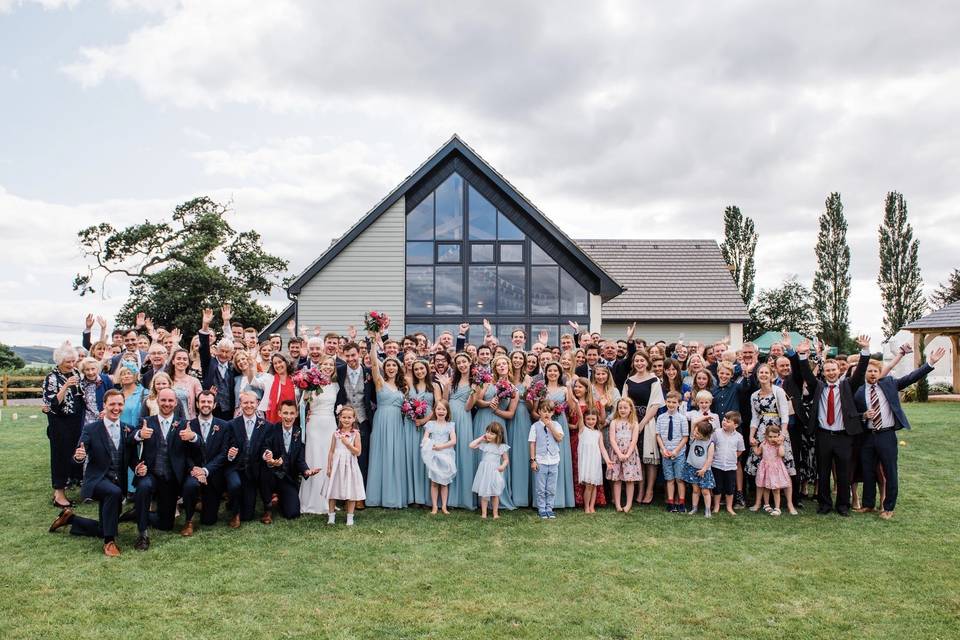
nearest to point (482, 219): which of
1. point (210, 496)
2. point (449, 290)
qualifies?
point (449, 290)

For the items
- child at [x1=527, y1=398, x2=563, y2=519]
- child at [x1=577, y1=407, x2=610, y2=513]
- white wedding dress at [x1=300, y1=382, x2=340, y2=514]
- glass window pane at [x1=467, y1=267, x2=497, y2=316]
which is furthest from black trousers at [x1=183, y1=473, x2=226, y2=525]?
glass window pane at [x1=467, y1=267, x2=497, y2=316]

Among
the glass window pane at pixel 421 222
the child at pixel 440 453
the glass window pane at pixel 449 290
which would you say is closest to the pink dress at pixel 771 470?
the child at pixel 440 453

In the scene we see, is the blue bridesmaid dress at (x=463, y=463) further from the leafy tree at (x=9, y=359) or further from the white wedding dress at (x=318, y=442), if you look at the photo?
the leafy tree at (x=9, y=359)

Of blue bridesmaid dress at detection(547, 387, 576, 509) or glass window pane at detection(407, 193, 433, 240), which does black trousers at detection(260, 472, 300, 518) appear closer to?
blue bridesmaid dress at detection(547, 387, 576, 509)

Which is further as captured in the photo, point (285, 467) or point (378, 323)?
point (378, 323)

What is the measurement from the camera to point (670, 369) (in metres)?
8.53

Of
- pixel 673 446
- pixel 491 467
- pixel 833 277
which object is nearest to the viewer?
pixel 491 467

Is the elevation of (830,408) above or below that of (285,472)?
above

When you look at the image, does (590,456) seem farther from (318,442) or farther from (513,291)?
(513,291)

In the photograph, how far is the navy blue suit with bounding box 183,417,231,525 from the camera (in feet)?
24.3

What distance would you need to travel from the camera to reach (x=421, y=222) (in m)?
19.6

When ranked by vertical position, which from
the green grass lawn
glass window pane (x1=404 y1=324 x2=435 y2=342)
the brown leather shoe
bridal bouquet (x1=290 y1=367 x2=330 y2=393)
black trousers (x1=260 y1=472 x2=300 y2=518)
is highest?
glass window pane (x1=404 y1=324 x2=435 y2=342)

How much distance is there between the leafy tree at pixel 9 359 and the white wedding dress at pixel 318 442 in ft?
111

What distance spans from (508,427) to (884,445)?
14.7 ft
